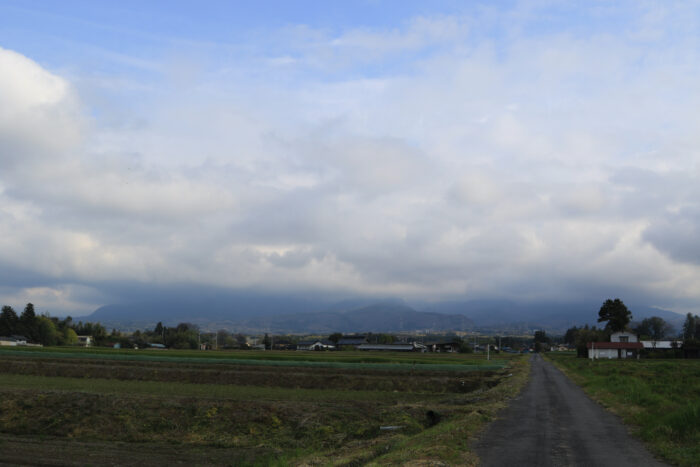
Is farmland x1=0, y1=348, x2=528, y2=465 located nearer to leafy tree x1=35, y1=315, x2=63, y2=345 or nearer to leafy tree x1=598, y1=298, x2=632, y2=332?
leafy tree x1=598, y1=298, x2=632, y2=332

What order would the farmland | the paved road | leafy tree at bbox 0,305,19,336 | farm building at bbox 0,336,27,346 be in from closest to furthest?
the paved road, the farmland, farm building at bbox 0,336,27,346, leafy tree at bbox 0,305,19,336

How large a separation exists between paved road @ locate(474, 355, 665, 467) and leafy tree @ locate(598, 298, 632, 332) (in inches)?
4730

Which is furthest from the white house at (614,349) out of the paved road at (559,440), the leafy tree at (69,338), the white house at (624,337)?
Answer: the leafy tree at (69,338)

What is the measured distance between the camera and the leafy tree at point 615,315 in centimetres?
13325

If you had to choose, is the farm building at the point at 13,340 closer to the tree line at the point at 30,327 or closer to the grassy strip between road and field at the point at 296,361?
the tree line at the point at 30,327

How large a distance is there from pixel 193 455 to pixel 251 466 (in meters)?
3.35

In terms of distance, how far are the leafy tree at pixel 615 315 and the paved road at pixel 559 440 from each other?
4730 inches

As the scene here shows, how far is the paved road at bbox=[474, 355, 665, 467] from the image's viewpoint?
14.5 m

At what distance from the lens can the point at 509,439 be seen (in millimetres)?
17625

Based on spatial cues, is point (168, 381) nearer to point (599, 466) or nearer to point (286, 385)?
point (286, 385)

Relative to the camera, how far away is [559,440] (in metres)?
17.4

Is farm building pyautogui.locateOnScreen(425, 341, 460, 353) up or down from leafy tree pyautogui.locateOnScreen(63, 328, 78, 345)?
down

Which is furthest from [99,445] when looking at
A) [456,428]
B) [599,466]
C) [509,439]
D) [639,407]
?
[639,407]

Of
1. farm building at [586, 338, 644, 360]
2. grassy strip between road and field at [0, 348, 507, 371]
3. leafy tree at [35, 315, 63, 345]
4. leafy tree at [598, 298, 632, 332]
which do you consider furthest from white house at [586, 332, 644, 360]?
leafy tree at [35, 315, 63, 345]
